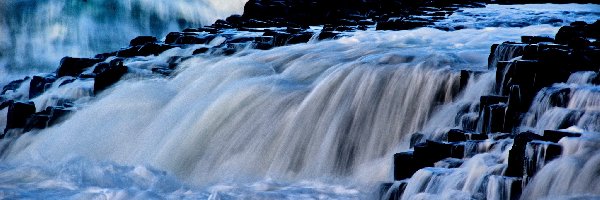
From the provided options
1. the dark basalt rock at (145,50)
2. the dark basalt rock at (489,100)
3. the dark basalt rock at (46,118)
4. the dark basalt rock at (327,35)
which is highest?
the dark basalt rock at (327,35)

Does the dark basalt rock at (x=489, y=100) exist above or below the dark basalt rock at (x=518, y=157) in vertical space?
above

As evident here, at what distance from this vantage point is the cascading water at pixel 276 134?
7.79m

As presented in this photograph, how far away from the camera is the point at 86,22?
28.9 m

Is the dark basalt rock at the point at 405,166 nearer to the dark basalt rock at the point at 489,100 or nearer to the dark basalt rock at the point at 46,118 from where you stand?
the dark basalt rock at the point at 489,100

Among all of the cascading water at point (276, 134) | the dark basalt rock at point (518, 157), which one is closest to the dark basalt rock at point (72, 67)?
the cascading water at point (276, 134)

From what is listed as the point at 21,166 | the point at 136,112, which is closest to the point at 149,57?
the point at 136,112

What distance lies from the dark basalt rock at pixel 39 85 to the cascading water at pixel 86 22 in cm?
1137

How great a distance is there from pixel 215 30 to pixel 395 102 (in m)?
8.99

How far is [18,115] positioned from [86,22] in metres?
17.5

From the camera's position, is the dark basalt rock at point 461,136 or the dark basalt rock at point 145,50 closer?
the dark basalt rock at point 461,136

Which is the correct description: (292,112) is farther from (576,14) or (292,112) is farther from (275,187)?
(576,14)

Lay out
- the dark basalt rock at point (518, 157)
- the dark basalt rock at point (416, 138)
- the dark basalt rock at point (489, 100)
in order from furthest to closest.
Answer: the dark basalt rock at point (416, 138) → the dark basalt rock at point (489, 100) → the dark basalt rock at point (518, 157)

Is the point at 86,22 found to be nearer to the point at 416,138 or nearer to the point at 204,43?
the point at 204,43

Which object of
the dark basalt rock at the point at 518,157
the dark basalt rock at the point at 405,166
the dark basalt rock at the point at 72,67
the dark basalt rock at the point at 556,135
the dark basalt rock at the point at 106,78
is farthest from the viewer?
the dark basalt rock at the point at 72,67
